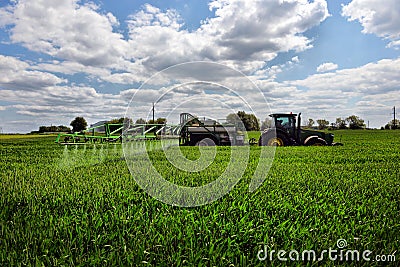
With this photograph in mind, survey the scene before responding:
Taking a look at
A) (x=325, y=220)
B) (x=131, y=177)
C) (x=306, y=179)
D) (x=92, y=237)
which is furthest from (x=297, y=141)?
(x=92, y=237)

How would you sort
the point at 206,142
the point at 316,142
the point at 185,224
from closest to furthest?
the point at 185,224
the point at 316,142
the point at 206,142

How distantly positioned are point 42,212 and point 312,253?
270cm

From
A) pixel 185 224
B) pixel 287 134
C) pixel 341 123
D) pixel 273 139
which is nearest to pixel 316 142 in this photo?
pixel 287 134

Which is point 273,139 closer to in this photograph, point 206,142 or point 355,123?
point 206,142

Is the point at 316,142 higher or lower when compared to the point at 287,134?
lower

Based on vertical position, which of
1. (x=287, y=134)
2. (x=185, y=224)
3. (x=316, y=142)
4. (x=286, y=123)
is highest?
(x=286, y=123)

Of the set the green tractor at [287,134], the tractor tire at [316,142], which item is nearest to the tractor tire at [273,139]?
the green tractor at [287,134]

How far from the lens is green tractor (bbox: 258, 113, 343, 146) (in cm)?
1566

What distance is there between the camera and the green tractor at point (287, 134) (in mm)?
15664

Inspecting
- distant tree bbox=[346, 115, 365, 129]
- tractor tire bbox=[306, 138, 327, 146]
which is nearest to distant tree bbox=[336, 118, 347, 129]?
distant tree bbox=[346, 115, 365, 129]

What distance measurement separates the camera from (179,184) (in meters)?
4.79

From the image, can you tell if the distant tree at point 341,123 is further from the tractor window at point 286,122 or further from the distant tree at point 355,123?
the tractor window at point 286,122

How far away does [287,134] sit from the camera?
15719mm

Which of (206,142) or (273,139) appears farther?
(206,142)
